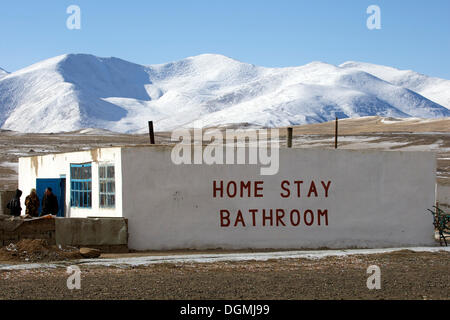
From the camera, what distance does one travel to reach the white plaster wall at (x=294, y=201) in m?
20.6

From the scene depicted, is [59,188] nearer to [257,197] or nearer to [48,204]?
[48,204]

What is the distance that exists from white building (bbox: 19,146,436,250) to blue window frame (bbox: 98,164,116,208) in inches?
1.1

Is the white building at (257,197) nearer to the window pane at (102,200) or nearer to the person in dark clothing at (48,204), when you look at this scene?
the window pane at (102,200)

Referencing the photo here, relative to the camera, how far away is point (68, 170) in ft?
76.2

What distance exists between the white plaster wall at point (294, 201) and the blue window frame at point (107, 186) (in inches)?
26.4

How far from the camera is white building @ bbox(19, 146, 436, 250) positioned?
67.7 ft

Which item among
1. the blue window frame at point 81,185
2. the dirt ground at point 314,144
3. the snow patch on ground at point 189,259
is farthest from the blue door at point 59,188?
the dirt ground at point 314,144

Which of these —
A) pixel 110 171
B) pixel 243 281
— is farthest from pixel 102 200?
pixel 243 281

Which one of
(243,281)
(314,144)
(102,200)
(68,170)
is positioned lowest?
(243,281)

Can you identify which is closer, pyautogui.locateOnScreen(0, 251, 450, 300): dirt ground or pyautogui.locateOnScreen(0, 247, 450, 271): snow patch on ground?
pyautogui.locateOnScreen(0, 251, 450, 300): dirt ground

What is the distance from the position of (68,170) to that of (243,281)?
10776 mm

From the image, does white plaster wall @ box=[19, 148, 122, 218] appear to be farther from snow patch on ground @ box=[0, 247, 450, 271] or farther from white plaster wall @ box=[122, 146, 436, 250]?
snow patch on ground @ box=[0, 247, 450, 271]

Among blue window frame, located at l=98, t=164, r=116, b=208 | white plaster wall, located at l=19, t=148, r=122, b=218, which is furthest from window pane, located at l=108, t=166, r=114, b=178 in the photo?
white plaster wall, located at l=19, t=148, r=122, b=218

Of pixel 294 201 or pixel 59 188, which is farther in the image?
pixel 59 188
